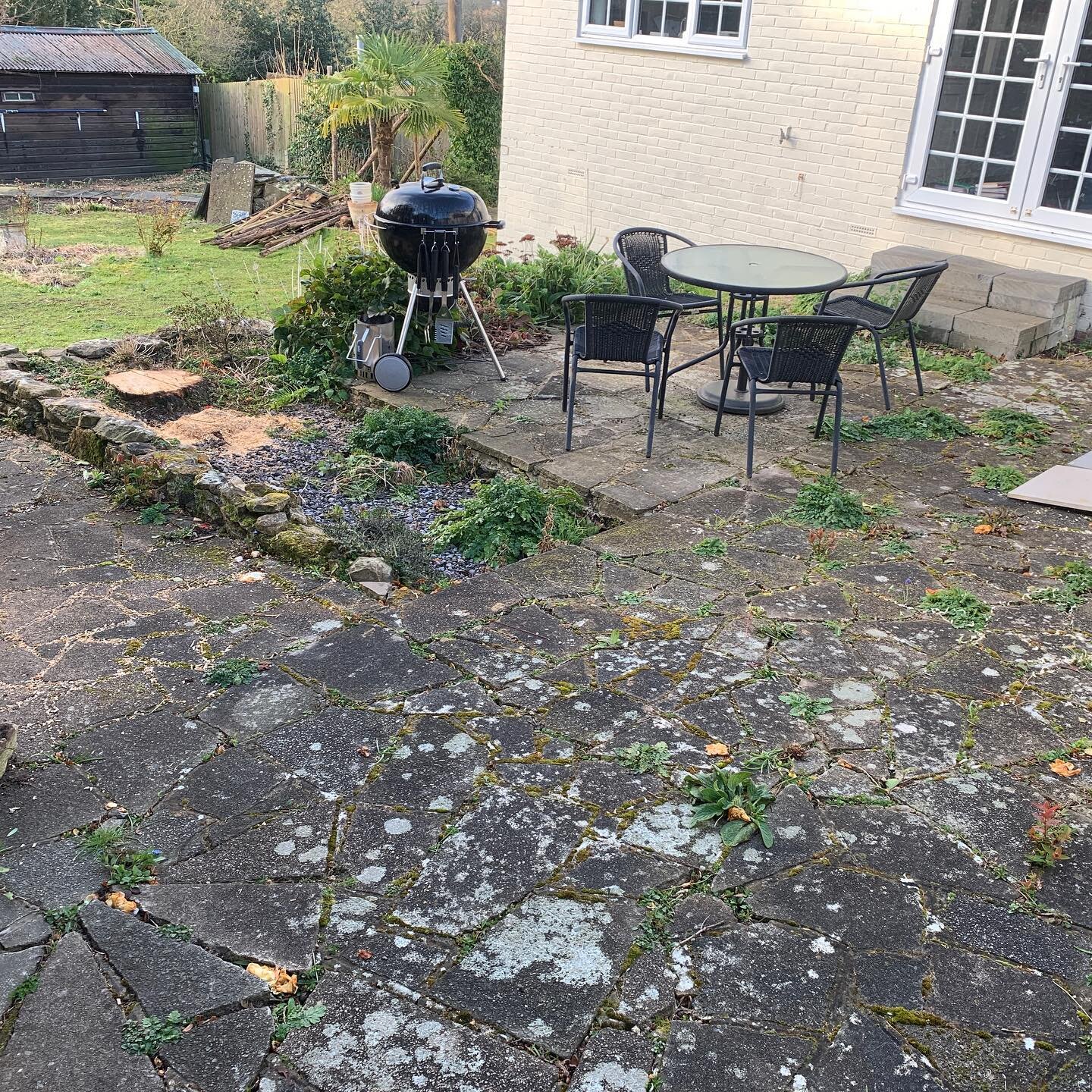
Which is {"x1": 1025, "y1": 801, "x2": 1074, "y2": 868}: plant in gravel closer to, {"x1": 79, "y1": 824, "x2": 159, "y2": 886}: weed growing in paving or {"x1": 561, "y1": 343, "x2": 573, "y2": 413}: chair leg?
{"x1": 79, "y1": 824, "x2": 159, "y2": 886}: weed growing in paving

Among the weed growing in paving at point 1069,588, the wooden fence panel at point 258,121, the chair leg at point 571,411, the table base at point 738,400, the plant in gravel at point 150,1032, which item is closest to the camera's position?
the plant in gravel at point 150,1032

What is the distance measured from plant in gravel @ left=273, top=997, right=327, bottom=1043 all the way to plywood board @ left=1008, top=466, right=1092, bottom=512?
14.3 ft

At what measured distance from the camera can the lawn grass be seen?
8.92 m

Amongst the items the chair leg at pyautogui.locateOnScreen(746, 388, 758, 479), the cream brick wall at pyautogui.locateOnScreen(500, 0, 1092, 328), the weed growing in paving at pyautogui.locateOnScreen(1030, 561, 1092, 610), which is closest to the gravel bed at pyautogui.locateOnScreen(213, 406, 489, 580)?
the chair leg at pyautogui.locateOnScreen(746, 388, 758, 479)

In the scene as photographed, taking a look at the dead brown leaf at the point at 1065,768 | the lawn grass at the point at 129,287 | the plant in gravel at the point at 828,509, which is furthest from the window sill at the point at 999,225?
the lawn grass at the point at 129,287

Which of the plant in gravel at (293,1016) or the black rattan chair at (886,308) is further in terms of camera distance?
the black rattan chair at (886,308)

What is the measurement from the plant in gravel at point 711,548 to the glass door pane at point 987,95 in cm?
516

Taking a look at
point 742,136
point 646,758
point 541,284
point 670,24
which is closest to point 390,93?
point 670,24

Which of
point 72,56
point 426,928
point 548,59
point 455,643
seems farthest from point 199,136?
point 426,928

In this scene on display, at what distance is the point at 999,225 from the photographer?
7938mm

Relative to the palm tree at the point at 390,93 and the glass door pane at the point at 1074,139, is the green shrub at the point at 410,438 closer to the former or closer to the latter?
the glass door pane at the point at 1074,139

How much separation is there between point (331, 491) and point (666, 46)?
6.74 metres

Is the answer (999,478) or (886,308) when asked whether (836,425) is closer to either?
(999,478)

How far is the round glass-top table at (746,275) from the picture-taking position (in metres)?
5.70
